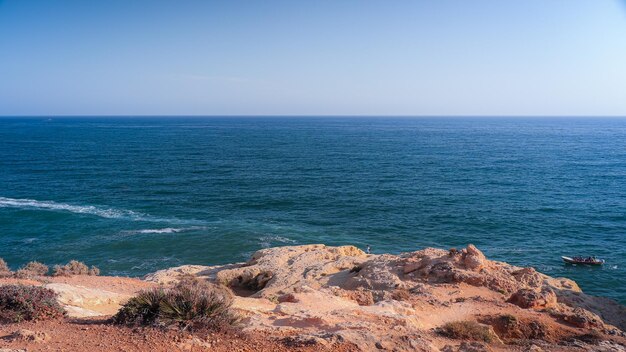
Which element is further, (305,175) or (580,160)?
(580,160)

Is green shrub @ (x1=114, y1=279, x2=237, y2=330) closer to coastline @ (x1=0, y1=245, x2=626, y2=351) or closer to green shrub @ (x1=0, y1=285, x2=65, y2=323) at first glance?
coastline @ (x1=0, y1=245, x2=626, y2=351)

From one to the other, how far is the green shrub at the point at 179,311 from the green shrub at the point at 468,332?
663 centimetres

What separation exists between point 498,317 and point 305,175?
2061 inches

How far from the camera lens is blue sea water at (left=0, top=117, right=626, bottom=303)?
34.9 m

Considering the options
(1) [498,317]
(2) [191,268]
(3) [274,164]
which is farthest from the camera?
(3) [274,164]

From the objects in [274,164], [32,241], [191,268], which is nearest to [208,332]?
[191,268]

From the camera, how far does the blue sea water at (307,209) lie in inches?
1374

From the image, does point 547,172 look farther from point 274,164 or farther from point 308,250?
point 308,250

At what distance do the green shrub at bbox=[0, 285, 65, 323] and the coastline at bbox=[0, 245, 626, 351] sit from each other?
20.6 inches

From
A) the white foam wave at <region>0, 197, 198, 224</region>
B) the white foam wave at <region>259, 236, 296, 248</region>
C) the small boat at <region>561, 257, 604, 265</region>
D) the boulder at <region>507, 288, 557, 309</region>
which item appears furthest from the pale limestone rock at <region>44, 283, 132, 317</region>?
the small boat at <region>561, 257, 604, 265</region>

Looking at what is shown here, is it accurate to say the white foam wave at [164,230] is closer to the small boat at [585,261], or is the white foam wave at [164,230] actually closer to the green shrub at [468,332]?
the green shrub at [468,332]

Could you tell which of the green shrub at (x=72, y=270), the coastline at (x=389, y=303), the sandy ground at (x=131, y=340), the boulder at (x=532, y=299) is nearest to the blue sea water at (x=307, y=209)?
the green shrub at (x=72, y=270)

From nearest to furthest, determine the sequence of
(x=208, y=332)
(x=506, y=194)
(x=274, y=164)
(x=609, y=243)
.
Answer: (x=208, y=332), (x=609, y=243), (x=506, y=194), (x=274, y=164)

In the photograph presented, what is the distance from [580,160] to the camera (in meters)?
79.3
